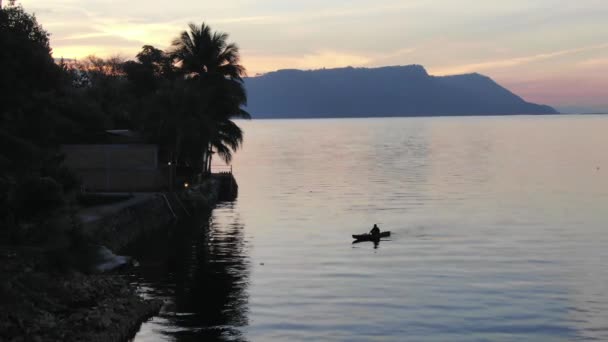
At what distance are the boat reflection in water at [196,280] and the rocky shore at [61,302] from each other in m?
1.22

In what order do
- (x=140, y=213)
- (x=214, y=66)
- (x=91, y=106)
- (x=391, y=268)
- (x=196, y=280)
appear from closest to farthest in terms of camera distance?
(x=196, y=280)
(x=391, y=268)
(x=140, y=213)
(x=91, y=106)
(x=214, y=66)

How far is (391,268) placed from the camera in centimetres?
4047

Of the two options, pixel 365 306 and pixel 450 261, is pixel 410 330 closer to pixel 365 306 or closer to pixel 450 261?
pixel 365 306

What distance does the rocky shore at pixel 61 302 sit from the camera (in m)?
23.3

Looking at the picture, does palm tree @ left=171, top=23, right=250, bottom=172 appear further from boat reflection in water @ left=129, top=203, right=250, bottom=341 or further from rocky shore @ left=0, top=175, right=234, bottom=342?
rocky shore @ left=0, top=175, right=234, bottom=342

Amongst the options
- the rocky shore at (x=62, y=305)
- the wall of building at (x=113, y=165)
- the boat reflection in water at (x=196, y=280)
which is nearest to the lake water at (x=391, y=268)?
the boat reflection in water at (x=196, y=280)

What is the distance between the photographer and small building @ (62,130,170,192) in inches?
2302

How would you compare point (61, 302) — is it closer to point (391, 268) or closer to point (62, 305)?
point (62, 305)

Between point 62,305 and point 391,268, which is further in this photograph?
point 391,268

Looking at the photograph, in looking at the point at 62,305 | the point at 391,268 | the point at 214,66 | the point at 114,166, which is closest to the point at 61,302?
the point at 62,305

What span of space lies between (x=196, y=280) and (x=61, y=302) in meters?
10.8

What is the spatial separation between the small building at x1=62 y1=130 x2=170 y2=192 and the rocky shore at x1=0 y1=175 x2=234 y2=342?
848 inches

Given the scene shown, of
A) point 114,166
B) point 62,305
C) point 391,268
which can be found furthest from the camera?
point 114,166

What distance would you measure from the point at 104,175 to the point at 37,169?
19677 millimetres
